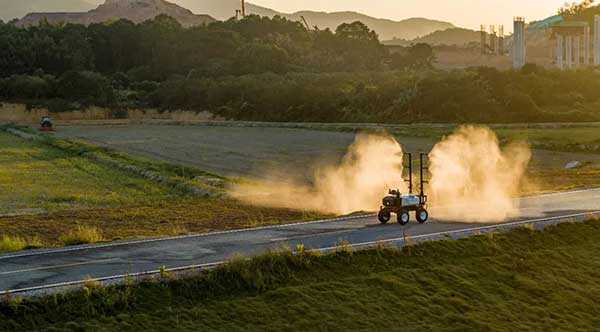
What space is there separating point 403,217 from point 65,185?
28372 millimetres

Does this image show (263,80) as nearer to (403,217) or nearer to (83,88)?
(83,88)

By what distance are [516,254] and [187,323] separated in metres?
11.8

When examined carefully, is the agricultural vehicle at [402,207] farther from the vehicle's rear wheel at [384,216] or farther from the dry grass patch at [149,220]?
the dry grass patch at [149,220]

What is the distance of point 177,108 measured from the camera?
14250 centimetres

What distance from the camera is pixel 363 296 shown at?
20391mm

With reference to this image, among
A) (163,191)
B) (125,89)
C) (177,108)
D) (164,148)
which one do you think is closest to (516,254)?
(163,191)

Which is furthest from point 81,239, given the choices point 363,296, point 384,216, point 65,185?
point 65,185

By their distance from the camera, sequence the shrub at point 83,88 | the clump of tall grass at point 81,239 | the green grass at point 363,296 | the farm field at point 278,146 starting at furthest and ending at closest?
the shrub at point 83,88 < the farm field at point 278,146 < the clump of tall grass at point 81,239 < the green grass at point 363,296

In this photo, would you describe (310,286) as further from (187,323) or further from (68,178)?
(68,178)

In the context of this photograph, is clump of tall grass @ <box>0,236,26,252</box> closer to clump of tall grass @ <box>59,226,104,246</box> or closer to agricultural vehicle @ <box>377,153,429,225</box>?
clump of tall grass @ <box>59,226,104,246</box>

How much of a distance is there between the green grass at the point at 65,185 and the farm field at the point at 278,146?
752cm

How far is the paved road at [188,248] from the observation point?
20953 millimetres

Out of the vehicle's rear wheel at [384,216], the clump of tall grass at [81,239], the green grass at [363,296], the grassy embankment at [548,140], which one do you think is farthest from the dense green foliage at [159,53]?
the green grass at [363,296]

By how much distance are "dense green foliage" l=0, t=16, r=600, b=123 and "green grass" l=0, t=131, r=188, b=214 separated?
5311 cm
